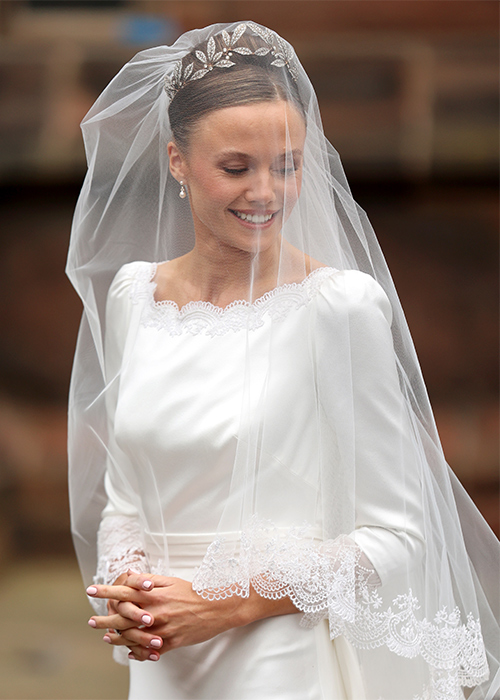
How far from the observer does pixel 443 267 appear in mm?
3373

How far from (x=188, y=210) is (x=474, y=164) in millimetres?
2435

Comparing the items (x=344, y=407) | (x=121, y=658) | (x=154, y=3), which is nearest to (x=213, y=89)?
(x=344, y=407)

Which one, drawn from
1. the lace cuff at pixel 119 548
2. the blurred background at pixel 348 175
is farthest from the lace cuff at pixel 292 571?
the blurred background at pixel 348 175

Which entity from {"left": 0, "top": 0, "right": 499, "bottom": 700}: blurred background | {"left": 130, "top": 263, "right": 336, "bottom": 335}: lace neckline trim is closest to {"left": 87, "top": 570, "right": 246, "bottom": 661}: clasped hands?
{"left": 130, "top": 263, "right": 336, "bottom": 335}: lace neckline trim

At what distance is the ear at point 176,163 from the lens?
3.43 feet

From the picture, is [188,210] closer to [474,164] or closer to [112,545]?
[112,545]

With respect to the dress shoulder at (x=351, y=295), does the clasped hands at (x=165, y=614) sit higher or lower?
lower

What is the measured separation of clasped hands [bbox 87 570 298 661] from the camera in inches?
36.6

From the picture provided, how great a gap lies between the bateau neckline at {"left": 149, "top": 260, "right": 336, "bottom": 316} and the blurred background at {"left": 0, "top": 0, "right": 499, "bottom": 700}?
2141 mm

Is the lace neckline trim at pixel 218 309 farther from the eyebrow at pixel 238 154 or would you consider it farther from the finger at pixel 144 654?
the finger at pixel 144 654

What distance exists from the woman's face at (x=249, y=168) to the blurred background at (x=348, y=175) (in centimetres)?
229

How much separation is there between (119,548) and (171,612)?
0.23 metres

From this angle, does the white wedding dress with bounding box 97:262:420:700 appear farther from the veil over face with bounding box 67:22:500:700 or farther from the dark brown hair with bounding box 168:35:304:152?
the dark brown hair with bounding box 168:35:304:152

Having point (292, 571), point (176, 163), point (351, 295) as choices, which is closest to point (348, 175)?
point (176, 163)
